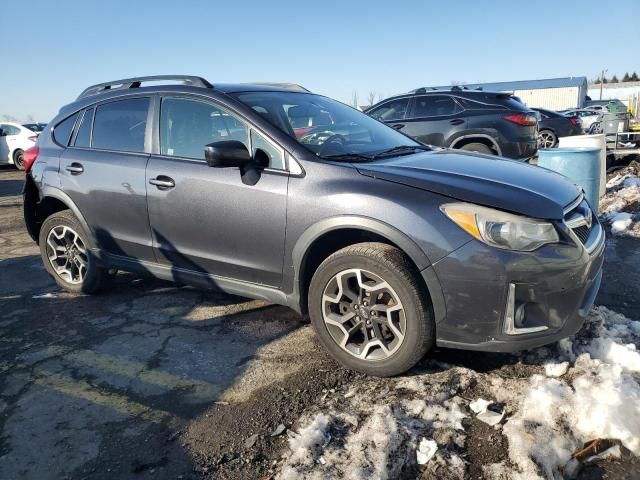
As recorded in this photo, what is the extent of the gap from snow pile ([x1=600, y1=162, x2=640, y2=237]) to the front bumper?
383cm

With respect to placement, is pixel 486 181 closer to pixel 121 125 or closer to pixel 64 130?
pixel 121 125

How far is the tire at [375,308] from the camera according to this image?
263 centimetres

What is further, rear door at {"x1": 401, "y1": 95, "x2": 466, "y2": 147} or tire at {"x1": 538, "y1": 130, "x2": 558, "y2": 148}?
tire at {"x1": 538, "y1": 130, "x2": 558, "y2": 148}

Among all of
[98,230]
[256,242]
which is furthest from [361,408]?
[98,230]

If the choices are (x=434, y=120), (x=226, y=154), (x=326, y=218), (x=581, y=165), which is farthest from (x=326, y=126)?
(x=434, y=120)

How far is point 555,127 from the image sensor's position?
1237 centimetres

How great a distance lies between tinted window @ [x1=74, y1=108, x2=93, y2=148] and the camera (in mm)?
4172

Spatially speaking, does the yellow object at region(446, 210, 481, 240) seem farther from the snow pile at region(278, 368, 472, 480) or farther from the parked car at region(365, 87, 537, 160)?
the parked car at region(365, 87, 537, 160)

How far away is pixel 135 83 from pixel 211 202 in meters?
1.57

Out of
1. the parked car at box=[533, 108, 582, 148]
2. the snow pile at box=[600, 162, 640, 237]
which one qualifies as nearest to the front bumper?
the snow pile at box=[600, 162, 640, 237]

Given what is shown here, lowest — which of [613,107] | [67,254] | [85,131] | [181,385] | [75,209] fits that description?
[181,385]

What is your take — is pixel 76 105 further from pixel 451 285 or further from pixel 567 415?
pixel 567 415

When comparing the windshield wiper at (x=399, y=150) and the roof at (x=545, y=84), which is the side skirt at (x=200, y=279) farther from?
the roof at (x=545, y=84)

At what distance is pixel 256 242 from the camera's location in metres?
3.14
